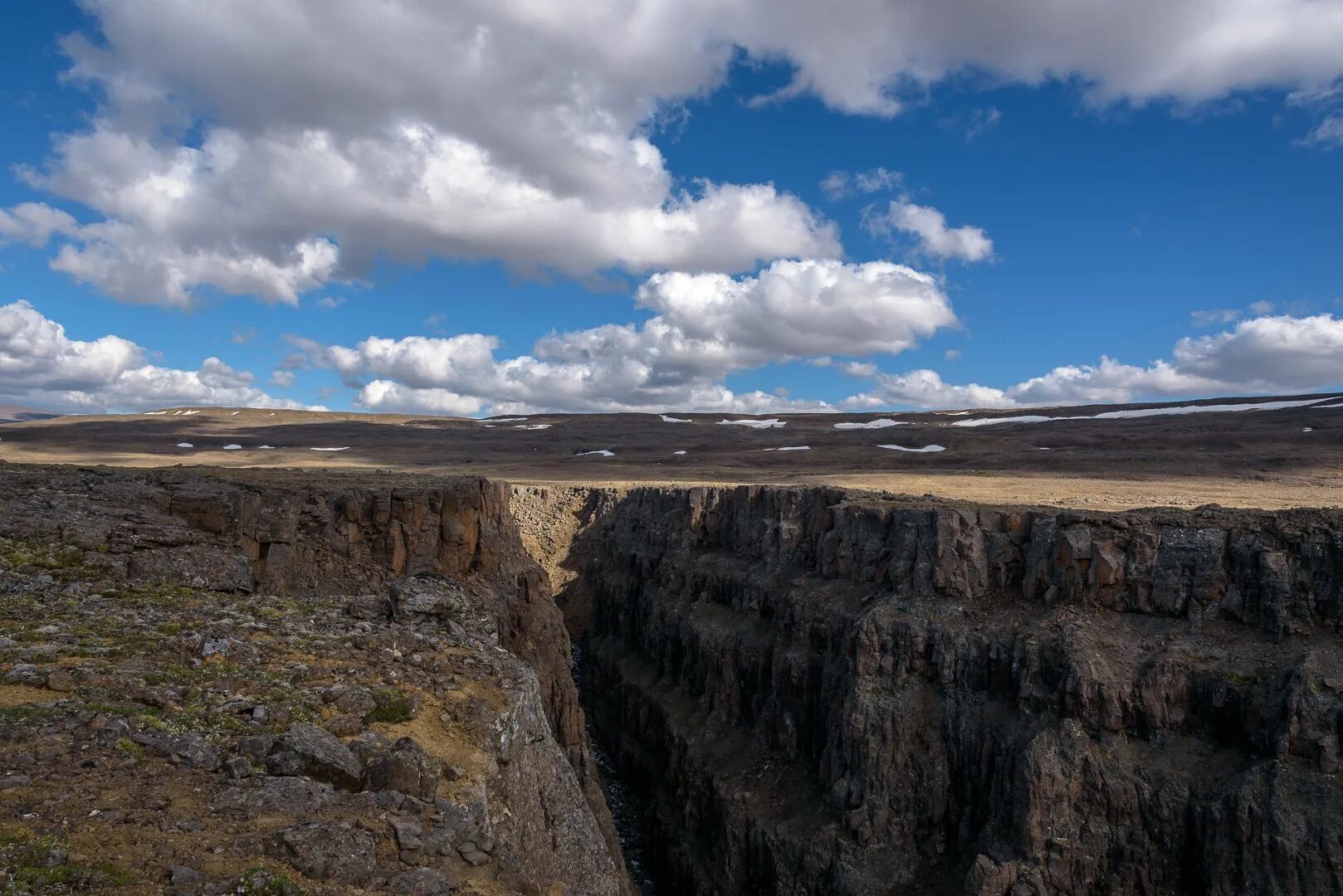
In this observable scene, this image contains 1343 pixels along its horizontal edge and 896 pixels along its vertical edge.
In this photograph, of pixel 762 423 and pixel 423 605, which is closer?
pixel 423 605

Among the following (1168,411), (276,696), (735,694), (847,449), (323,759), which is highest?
(1168,411)

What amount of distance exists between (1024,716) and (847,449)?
292 feet

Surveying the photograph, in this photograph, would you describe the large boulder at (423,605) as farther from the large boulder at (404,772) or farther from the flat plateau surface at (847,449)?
the flat plateau surface at (847,449)

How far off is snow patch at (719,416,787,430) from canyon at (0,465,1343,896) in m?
117

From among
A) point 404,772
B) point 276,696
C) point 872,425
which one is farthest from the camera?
point 872,425

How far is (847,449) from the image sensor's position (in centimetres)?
11481

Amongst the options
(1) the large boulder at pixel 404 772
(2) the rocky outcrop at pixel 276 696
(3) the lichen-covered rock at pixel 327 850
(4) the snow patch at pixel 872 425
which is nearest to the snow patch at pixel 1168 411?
(4) the snow patch at pixel 872 425

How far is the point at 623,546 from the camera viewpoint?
62.4 m

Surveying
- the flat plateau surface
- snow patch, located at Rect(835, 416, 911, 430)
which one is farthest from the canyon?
snow patch, located at Rect(835, 416, 911, 430)

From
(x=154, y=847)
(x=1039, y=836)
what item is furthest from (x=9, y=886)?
(x=1039, y=836)

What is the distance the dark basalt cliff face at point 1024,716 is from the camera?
23.6 m

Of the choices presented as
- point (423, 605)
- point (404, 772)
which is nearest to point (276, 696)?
point (404, 772)

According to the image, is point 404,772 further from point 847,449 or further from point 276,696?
point 847,449

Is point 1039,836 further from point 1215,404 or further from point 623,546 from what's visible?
point 1215,404
